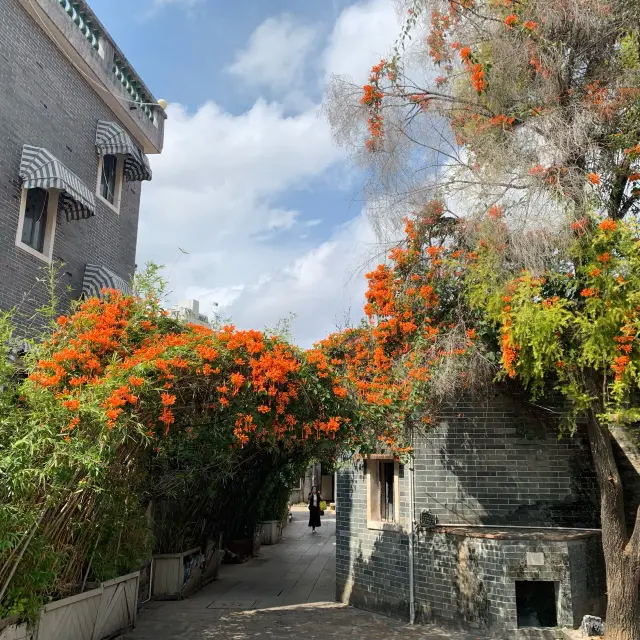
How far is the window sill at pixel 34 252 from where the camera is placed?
9500mm

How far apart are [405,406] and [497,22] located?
17.6ft

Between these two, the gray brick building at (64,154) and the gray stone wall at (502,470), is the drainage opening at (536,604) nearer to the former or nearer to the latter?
the gray stone wall at (502,470)

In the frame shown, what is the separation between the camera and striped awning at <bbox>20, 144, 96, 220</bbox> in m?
9.51

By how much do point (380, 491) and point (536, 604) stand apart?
2.80 meters

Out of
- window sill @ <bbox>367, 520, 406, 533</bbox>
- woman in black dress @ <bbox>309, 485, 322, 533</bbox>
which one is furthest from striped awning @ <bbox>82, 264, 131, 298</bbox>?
woman in black dress @ <bbox>309, 485, 322, 533</bbox>

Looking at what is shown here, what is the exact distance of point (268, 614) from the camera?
9.56 m

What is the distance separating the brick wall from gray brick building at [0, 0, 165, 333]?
17 millimetres

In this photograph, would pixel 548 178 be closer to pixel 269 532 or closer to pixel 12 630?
pixel 12 630

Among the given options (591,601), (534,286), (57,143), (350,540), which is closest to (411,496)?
(350,540)

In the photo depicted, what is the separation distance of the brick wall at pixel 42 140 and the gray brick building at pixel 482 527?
19.4ft

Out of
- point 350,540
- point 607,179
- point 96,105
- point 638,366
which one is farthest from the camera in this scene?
point 96,105

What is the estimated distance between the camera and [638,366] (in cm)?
670

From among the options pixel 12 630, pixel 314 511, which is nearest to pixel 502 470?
pixel 12 630

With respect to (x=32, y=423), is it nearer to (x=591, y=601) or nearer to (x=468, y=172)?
(x=468, y=172)
